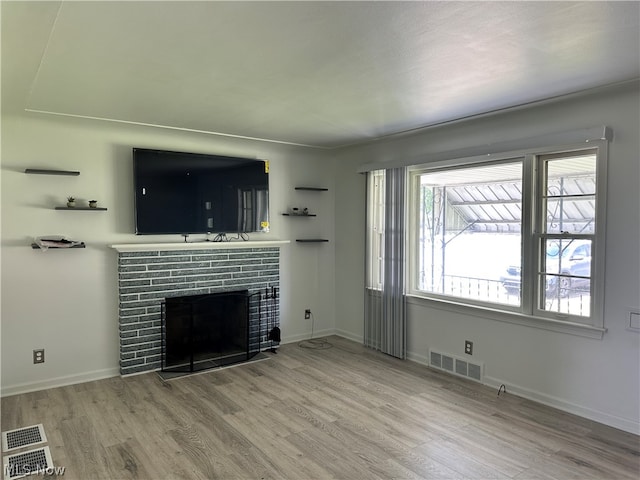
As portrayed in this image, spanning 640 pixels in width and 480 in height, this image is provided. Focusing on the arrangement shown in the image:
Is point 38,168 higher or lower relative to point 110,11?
lower

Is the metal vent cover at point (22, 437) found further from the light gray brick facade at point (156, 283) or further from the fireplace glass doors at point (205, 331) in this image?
the fireplace glass doors at point (205, 331)

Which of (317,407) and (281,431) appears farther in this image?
(317,407)

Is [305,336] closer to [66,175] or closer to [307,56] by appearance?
[66,175]

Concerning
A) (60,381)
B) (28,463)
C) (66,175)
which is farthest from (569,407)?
(66,175)

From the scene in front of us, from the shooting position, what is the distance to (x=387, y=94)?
3021 mm

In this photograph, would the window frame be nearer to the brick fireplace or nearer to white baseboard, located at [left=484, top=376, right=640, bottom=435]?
white baseboard, located at [left=484, top=376, right=640, bottom=435]

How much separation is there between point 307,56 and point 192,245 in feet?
8.68

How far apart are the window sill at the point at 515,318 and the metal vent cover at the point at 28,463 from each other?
133 inches

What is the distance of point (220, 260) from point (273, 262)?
675 mm

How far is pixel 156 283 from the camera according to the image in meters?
4.25

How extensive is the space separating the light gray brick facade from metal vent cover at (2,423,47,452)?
1109 mm

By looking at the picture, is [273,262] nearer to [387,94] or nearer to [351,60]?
[387,94]

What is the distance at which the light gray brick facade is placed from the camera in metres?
4.11

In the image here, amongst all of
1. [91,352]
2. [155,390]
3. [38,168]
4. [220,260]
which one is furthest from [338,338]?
[38,168]
